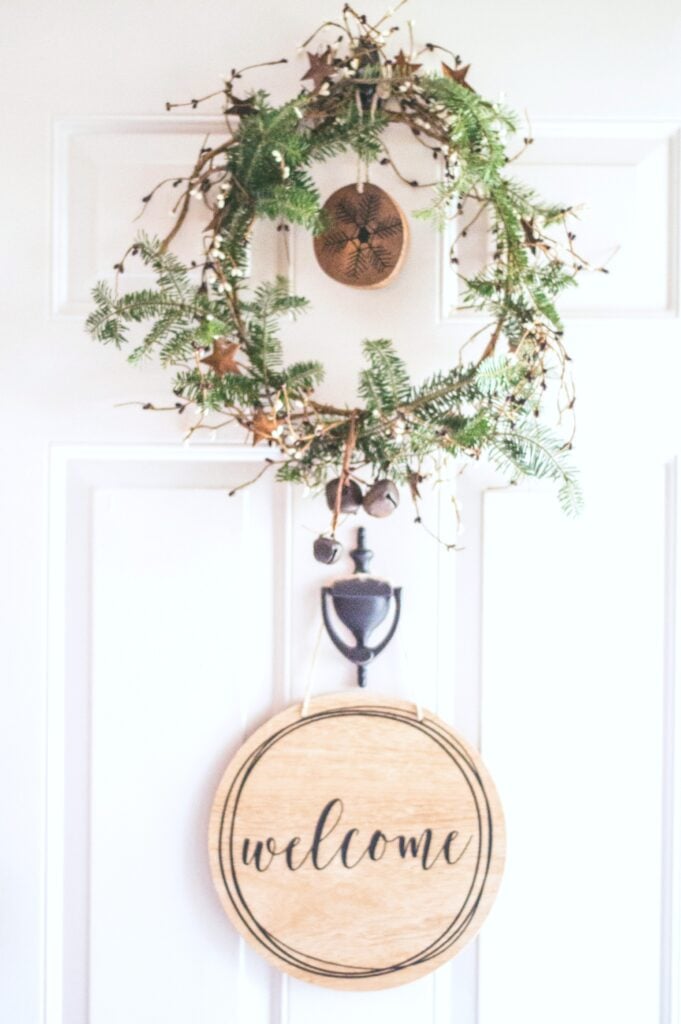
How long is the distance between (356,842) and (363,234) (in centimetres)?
68

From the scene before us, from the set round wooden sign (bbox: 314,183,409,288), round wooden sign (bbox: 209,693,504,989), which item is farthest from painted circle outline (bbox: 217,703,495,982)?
round wooden sign (bbox: 314,183,409,288)

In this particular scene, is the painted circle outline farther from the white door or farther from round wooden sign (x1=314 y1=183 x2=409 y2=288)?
round wooden sign (x1=314 y1=183 x2=409 y2=288)

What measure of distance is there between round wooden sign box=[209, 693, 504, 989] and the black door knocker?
53mm

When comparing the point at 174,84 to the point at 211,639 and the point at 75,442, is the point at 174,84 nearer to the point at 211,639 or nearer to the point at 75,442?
the point at 75,442

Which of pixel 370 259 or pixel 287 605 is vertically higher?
pixel 370 259

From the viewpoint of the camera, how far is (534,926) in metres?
0.94

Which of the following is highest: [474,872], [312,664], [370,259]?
[370,259]

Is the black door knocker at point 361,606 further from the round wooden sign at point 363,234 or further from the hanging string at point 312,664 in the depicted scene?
the round wooden sign at point 363,234

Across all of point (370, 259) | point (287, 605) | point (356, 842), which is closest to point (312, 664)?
point (287, 605)

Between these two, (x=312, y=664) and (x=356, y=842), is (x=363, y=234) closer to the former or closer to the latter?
(x=312, y=664)

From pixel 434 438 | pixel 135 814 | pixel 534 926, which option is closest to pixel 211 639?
pixel 135 814

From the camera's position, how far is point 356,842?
0.91 meters

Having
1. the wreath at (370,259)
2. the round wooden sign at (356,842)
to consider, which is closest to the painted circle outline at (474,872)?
the round wooden sign at (356,842)

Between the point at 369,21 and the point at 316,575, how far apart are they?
63 cm
